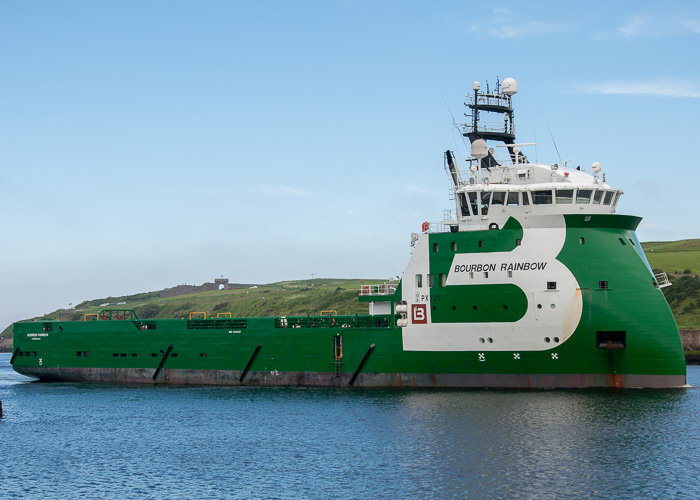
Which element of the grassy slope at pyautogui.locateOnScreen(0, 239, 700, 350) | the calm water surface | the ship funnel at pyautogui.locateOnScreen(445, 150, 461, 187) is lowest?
the calm water surface

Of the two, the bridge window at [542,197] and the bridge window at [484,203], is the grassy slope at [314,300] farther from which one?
the bridge window at [484,203]

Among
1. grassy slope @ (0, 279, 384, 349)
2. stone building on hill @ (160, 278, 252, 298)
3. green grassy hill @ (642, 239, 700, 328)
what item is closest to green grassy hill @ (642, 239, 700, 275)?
green grassy hill @ (642, 239, 700, 328)

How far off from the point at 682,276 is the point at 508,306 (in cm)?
5782

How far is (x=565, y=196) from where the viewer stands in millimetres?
37969

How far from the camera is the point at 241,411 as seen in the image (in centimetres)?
3684

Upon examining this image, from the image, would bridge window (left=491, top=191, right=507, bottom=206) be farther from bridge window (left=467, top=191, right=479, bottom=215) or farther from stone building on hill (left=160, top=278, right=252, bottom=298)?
stone building on hill (left=160, top=278, right=252, bottom=298)

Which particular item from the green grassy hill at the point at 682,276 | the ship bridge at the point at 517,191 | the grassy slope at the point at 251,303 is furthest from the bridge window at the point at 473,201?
the grassy slope at the point at 251,303

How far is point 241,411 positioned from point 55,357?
21364 millimetres

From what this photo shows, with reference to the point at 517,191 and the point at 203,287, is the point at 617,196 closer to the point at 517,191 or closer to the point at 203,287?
the point at 517,191

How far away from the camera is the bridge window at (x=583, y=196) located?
1495 inches

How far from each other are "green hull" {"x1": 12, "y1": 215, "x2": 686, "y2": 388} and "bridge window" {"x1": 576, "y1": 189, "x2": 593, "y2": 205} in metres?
1.55

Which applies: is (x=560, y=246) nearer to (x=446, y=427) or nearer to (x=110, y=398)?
(x=446, y=427)

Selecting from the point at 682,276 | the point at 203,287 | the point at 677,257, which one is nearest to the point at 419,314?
the point at 682,276

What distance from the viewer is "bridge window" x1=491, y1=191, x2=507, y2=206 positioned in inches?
1526
